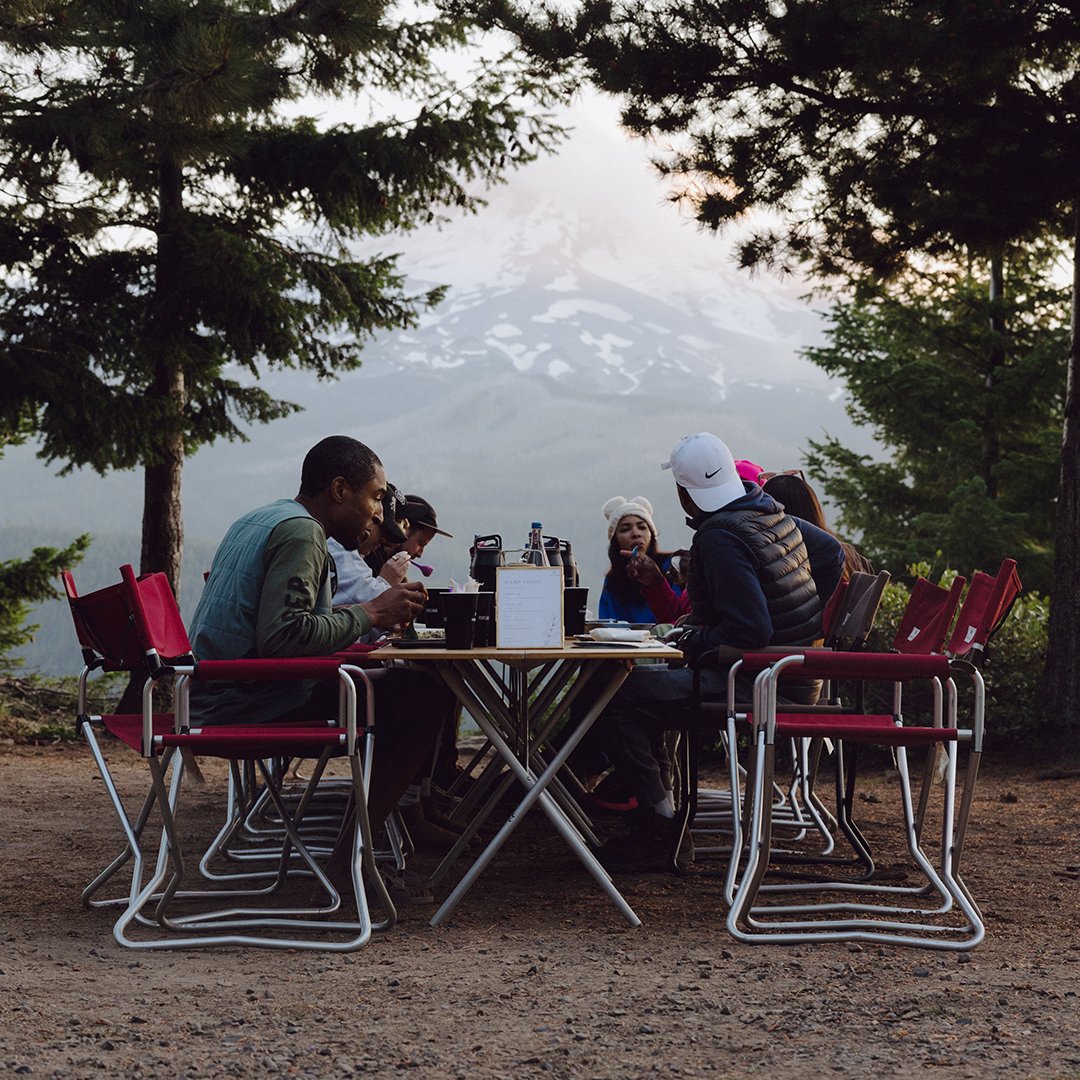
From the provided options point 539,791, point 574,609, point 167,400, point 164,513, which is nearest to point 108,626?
point 539,791

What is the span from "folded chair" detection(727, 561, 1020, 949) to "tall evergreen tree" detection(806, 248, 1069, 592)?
11.1 m

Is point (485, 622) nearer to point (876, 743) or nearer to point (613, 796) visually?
point (876, 743)

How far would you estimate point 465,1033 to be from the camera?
115 inches

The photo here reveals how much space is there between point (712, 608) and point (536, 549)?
646 mm

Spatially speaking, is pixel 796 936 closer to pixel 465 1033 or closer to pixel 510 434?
pixel 465 1033

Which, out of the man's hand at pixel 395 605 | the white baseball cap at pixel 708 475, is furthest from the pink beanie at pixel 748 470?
the man's hand at pixel 395 605

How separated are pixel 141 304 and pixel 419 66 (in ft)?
8.80

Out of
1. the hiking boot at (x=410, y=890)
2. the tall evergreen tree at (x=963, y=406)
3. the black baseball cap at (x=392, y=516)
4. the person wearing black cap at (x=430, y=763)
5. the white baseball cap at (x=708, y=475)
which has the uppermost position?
the tall evergreen tree at (x=963, y=406)

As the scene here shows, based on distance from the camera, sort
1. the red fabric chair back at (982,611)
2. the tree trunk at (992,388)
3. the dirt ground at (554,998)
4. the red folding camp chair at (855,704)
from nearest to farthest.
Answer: the dirt ground at (554,998), the red fabric chair back at (982,611), the red folding camp chair at (855,704), the tree trunk at (992,388)

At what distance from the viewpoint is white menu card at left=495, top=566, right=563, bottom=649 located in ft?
12.8

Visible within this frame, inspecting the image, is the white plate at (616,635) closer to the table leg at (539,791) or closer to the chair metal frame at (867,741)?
the table leg at (539,791)

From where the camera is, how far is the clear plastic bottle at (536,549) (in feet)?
14.4

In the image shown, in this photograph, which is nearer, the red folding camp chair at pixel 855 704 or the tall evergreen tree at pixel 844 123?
the red folding camp chair at pixel 855 704

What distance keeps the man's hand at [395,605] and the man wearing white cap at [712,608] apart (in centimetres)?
97
